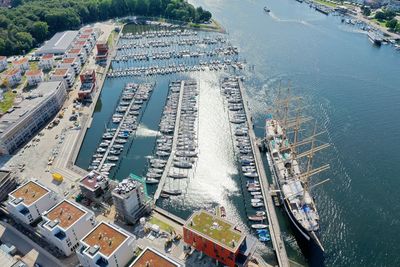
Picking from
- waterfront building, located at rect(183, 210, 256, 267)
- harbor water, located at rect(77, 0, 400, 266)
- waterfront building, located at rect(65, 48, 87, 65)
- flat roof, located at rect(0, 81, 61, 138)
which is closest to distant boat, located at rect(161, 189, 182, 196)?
harbor water, located at rect(77, 0, 400, 266)

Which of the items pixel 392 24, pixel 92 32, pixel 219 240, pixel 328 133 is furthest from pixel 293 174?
pixel 392 24

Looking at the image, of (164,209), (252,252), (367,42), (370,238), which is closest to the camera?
(252,252)

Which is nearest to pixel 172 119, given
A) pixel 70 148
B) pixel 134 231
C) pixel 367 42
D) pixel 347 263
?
pixel 70 148

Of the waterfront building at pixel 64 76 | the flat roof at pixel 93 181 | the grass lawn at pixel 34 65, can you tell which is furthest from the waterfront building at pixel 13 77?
the flat roof at pixel 93 181

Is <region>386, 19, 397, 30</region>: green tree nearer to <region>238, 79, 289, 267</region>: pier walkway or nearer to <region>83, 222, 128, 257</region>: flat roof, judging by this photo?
<region>238, 79, 289, 267</region>: pier walkway

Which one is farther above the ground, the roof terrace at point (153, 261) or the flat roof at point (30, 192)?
the roof terrace at point (153, 261)

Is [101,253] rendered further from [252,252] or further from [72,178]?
[72,178]

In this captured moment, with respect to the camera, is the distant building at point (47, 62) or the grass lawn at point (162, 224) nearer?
the grass lawn at point (162, 224)

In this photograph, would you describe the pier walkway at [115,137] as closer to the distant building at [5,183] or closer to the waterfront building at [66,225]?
the distant building at [5,183]

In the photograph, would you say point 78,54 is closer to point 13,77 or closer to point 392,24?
point 13,77
